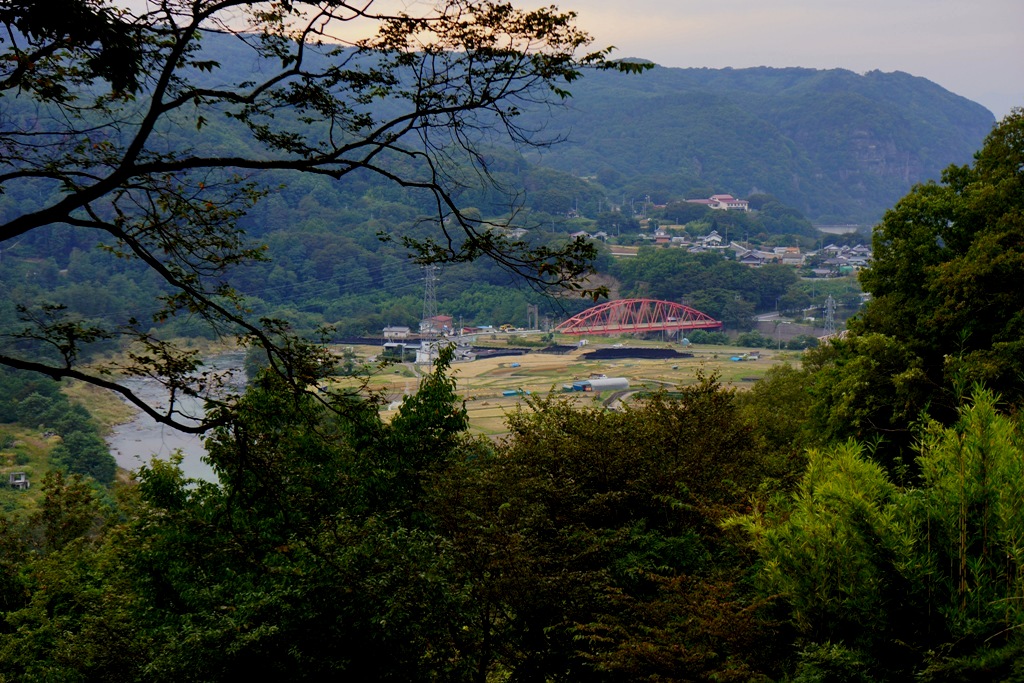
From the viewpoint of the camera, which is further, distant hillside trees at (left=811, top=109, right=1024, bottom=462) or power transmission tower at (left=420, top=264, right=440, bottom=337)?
power transmission tower at (left=420, top=264, right=440, bottom=337)

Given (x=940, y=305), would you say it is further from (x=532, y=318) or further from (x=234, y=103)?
(x=532, y=318)

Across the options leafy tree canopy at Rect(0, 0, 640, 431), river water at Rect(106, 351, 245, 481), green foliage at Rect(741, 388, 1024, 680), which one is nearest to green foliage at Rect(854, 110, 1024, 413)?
green foliage at Rect(741, 388, 1024, 680)

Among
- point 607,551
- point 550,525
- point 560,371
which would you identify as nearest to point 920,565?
point 607,551

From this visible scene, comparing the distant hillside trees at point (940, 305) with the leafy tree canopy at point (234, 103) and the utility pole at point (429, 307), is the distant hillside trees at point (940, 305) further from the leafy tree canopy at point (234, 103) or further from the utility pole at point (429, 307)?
the utility pole at point (429, 307)

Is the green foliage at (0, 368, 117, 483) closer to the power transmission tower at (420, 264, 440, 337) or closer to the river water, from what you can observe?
the river water

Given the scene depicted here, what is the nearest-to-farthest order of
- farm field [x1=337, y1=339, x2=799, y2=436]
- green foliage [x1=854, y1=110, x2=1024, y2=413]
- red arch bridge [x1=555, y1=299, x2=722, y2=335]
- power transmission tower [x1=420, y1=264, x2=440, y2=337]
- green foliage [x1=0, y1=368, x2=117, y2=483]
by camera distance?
green foliage [x1=854, y1=110, x2=1024, y2=413], green foliage [x1=0, y1=368, x2=117, y2=483], farm field [x1=337, y1=339, x2=799, y2=436], power transmission tower [x1=420, y1=264, x2=440, y2=337], red arch bridge [x1=555, y1=299, x2=722, y2=335]

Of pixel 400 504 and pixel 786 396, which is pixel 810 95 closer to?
pixel 786 396
